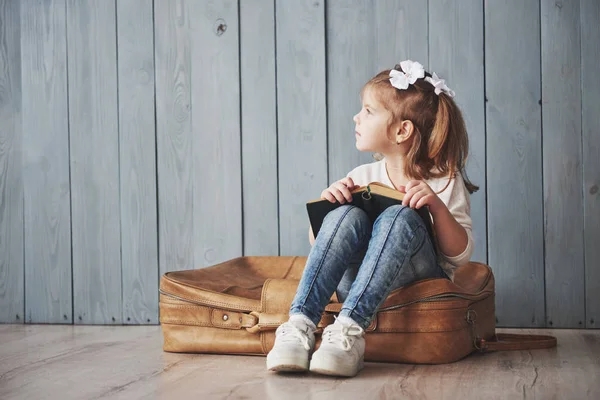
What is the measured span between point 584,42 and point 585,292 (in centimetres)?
74

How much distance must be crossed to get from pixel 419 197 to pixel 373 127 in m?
0.32

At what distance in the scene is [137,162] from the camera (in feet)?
8.05

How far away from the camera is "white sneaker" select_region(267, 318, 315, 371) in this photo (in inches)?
59.2

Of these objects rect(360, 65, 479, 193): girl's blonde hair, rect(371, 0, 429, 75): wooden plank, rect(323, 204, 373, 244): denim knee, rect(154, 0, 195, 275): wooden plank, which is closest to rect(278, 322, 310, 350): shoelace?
rect(323, 204, 373, 244): denim knee

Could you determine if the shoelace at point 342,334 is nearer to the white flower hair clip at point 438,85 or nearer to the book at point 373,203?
the book at point 373,203

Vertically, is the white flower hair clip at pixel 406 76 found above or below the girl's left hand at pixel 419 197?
above

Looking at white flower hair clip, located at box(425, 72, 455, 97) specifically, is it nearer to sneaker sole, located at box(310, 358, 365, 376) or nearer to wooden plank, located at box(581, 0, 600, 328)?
wooden plank, located at box(581, 0, 600, 328)

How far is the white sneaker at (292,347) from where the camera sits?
4.94ft

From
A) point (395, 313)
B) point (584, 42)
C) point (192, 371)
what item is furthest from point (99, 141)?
point (584, 42)

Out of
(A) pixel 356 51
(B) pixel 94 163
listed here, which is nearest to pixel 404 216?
(A) pixel 356 51

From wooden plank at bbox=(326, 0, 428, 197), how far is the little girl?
31 cm

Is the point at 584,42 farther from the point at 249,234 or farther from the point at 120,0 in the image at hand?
the point at 120,0

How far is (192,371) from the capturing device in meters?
1.61

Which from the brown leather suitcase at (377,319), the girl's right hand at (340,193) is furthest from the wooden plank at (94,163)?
the girl's right hand at (340,193)
